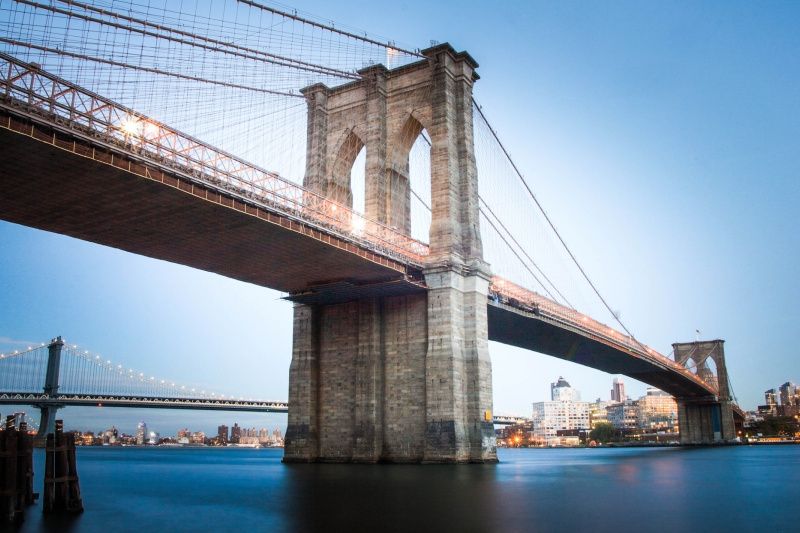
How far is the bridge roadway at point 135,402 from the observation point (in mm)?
91562

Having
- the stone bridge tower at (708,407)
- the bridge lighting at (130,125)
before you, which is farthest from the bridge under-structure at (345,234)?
the stone bridge tower at (708,407)

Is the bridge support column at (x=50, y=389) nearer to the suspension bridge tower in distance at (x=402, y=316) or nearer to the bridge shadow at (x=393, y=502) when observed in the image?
the suspension bridge tower in distance at (x=402, y=316)

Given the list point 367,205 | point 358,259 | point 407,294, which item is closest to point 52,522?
point 358,259

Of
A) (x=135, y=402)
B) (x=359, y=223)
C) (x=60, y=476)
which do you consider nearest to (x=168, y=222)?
(x=359, y=223)

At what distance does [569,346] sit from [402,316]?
94.4 ft

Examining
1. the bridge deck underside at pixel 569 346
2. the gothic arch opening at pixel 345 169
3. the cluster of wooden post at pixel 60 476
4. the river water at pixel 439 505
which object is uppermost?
the gothic arch opening at pixel 345 169

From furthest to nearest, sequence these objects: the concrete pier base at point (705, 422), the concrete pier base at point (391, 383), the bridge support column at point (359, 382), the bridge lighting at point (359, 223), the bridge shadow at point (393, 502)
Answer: the concrete pier base at point (705, 422)
the bridge support column at point (359, 382)
the concrete pier base at point (391, 383)
the bridge lighting at point (359, 223)
the bridge shadow at point (393, 502)

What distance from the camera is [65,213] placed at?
1182 inches

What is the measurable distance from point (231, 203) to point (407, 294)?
15156 mm

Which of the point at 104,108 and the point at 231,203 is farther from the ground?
the point at 104,108

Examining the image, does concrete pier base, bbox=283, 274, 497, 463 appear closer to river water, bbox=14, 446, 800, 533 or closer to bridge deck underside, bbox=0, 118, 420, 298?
bridge deck underside, bbox=0, 118, 420, 298

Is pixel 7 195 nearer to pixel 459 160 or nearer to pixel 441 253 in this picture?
pixel 441 253

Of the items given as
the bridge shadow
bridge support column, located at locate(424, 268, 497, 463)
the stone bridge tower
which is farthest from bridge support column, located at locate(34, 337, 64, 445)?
the stone bridge tower

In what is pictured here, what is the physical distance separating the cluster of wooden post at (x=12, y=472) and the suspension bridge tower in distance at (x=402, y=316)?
959 inches
